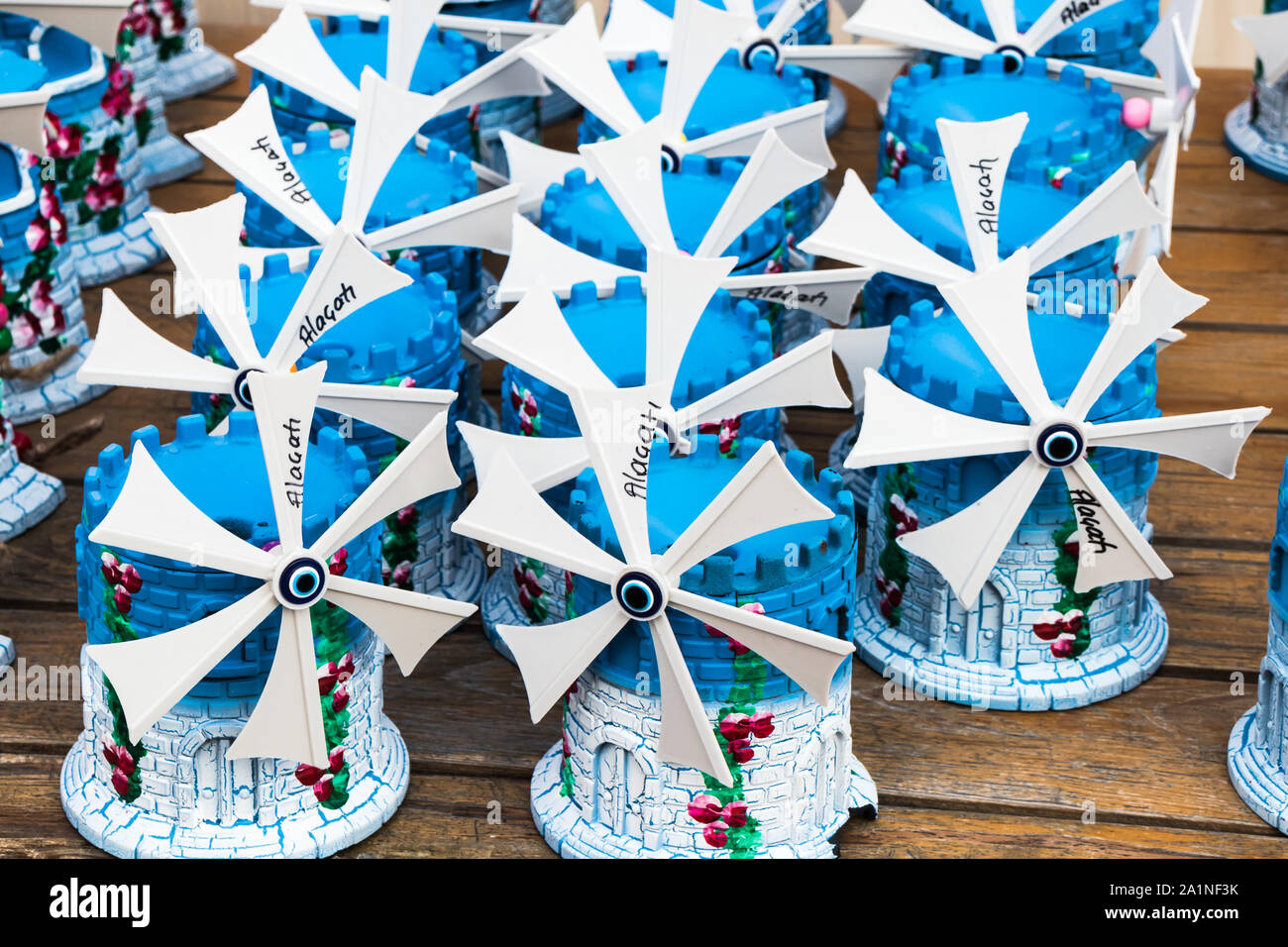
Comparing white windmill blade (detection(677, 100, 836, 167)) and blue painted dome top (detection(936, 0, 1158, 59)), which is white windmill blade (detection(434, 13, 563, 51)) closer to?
white windmill blade (detection(677, 100, 836, 167))

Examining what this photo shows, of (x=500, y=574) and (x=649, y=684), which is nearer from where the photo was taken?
(x=649, y=684)

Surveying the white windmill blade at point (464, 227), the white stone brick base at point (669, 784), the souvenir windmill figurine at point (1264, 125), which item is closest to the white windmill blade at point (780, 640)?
the white stone brick base at point (669, 784)

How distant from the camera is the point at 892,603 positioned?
20.9ft

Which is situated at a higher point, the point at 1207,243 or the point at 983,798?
the point at 1207,243

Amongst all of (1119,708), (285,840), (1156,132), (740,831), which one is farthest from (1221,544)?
(285,840)

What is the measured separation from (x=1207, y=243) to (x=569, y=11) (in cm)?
275

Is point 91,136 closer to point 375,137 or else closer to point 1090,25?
point 375,137

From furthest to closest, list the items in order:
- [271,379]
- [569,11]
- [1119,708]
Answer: [569,11]
[1119,708]
[271,379]

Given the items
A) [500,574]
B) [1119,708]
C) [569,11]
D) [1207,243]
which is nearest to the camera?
[1119,708]

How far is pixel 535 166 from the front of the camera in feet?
23.3

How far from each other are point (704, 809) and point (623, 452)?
3.00ft

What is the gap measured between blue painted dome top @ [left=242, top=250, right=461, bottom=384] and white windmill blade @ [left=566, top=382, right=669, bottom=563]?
1.04 metres

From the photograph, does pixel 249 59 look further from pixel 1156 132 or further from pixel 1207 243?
pixel 1207 243

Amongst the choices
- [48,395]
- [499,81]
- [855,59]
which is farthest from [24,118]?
[855,59]
